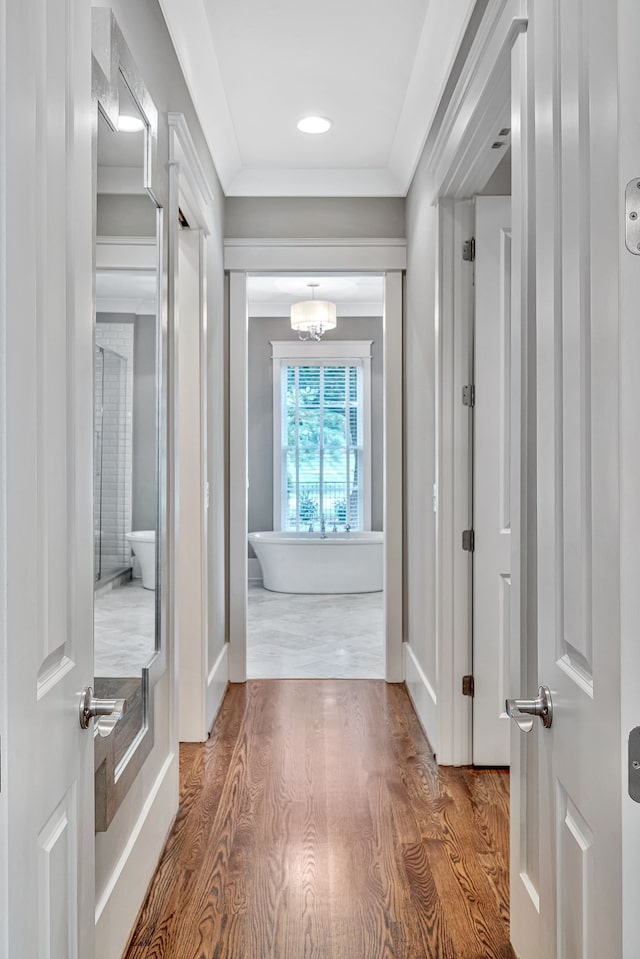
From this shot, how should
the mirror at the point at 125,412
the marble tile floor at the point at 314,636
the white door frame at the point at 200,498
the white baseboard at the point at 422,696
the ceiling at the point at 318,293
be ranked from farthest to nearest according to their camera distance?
the ceiling at the point at 318,293
the marble tile floor at the point at 314,636
the white baseboard at the point at 422,696
the white door frame at the point at 200,498
the mirror at the point at 125,412

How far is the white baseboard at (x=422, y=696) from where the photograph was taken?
3.05m

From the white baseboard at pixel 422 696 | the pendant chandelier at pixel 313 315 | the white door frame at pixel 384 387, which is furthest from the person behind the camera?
the pendant chandelier at pixel 313 315

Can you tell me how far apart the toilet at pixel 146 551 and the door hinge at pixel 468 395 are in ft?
4.48

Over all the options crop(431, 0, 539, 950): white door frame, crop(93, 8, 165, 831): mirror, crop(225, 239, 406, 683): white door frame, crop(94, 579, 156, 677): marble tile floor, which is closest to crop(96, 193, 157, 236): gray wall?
crop(93, 8, 165, 831): mirror

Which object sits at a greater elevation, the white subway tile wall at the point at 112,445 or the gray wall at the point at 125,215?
the gray wall at the point at 125,215

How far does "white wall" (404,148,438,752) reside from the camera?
10.3 feet

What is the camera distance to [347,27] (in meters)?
2.64

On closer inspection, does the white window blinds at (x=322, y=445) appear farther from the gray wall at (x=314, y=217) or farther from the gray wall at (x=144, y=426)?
the gray wall at (x=144, y=426)

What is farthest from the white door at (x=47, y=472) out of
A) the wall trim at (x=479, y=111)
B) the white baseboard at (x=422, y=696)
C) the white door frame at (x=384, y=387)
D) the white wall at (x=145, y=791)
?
the white door frame at (x=384, y=387)

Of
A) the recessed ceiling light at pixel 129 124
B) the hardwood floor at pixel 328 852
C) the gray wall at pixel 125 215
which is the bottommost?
the hardwood floor at pixel 328 852

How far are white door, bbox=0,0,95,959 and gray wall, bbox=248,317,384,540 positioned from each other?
634 cm

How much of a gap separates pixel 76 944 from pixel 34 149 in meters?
1.07

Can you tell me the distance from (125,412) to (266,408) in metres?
5.70

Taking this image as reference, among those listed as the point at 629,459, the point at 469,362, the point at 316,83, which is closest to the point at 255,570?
the point at 469,362
